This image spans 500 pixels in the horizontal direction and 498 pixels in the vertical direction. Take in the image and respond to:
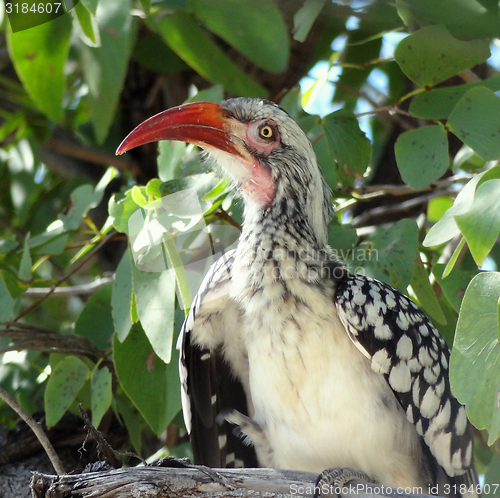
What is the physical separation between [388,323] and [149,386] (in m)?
0.97

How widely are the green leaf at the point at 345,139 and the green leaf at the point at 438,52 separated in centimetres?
32

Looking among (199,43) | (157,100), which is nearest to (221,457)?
(199,43)

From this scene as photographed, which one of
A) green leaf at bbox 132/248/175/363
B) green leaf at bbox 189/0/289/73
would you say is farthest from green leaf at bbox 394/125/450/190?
green leaf at bbox 132/248/175/363

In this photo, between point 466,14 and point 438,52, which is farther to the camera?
point 438,52

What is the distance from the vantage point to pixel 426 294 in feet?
8.68

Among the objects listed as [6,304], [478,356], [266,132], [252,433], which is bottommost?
[252,433]

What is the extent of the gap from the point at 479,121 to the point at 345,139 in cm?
57

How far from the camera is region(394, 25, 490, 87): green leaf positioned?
8.38 ft

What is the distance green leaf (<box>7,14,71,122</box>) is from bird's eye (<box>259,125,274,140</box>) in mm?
977

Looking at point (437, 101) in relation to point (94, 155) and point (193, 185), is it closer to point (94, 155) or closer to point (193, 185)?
point (193, 185)

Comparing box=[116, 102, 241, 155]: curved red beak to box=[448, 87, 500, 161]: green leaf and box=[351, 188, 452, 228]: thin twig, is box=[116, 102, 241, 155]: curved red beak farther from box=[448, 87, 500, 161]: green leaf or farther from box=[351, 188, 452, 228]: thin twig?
box=[351, 188, 452, 228]: thin twig

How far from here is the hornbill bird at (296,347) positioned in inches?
96.0

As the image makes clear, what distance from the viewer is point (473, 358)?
1730 mm

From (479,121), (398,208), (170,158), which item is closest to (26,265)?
(170,158)
